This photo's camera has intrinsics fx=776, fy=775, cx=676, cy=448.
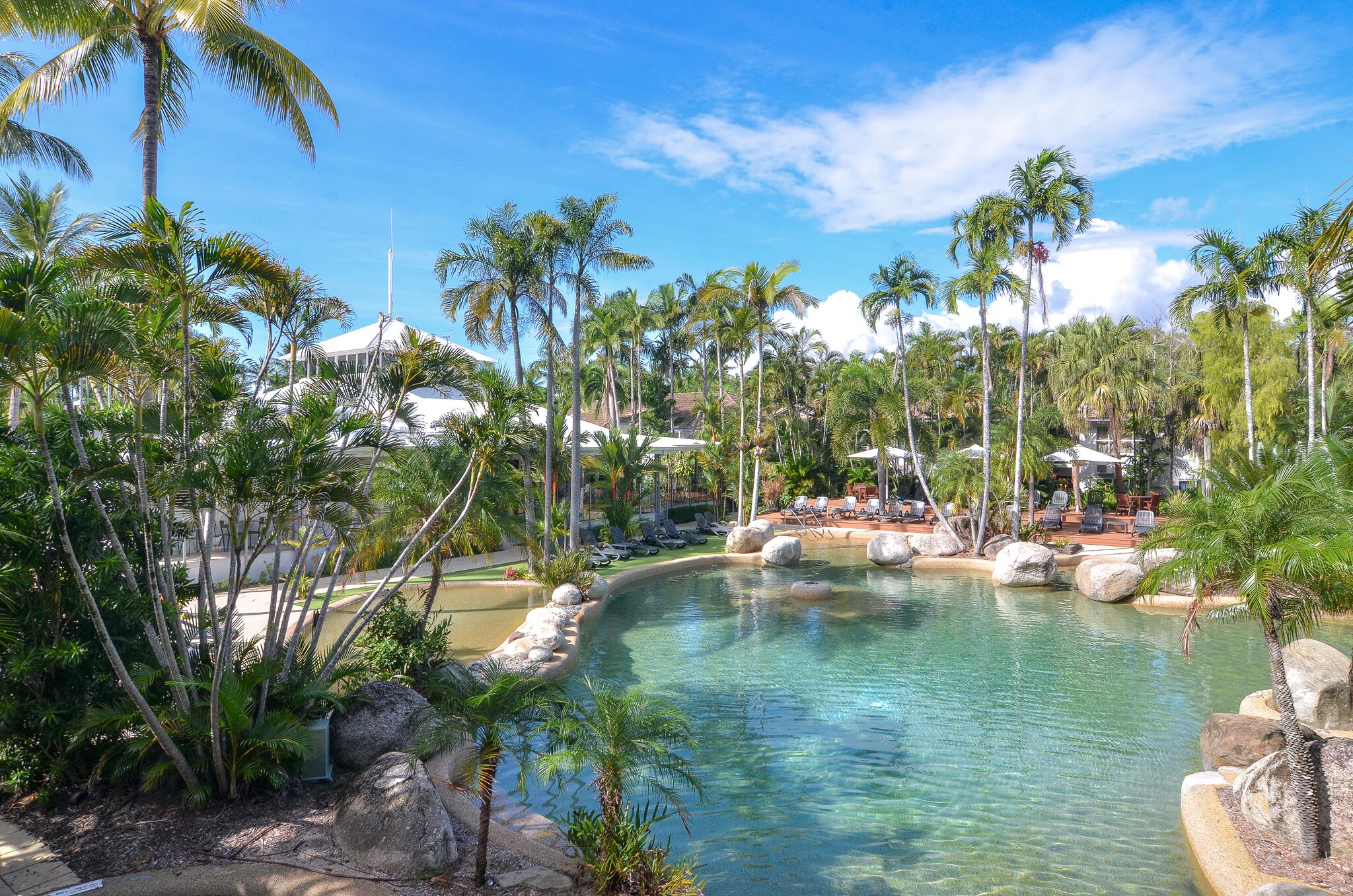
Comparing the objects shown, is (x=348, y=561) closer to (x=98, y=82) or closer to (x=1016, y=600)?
(x=98, y=82)

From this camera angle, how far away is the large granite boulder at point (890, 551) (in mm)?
20703

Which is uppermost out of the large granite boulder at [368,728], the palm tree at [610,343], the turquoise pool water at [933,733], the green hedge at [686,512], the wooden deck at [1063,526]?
the palm tree at [610,343]

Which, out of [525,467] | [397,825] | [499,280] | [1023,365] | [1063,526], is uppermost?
[499,280]

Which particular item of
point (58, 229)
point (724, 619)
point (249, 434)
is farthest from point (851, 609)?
point (58, 229)

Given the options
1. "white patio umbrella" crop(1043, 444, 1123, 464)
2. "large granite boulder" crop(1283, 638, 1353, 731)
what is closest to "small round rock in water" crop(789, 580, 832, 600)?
"large granite boulder" crop(1283, 638, 1353, 731)

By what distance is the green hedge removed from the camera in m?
28.7

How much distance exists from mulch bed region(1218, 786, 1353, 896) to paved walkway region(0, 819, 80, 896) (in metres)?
8.45

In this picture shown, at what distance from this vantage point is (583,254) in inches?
685

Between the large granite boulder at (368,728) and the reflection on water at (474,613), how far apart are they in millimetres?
3663

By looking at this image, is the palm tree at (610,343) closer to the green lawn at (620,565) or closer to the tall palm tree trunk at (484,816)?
the green lawn at (620,565)

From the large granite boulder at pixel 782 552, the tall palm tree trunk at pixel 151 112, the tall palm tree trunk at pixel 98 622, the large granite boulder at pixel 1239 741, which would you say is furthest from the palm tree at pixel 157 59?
the large granite boulder at pixel 782 552


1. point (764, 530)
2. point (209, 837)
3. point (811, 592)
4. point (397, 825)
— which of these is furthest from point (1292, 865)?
point (764, 530)

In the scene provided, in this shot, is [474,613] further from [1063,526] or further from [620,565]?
[1063,526]

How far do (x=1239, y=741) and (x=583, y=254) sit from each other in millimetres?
14351
